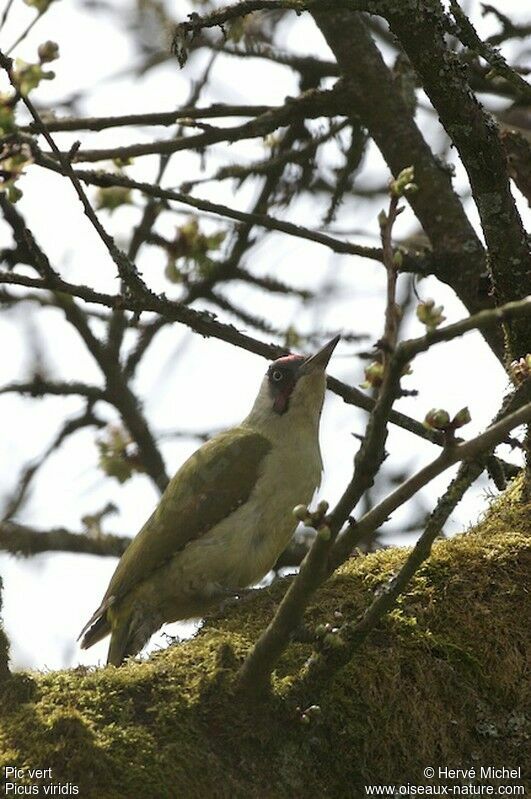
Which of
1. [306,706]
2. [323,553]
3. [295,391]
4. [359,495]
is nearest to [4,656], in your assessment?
[306,706]

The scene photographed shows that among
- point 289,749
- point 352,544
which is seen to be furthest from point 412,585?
point 352,544

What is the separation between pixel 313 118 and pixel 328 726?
367cm

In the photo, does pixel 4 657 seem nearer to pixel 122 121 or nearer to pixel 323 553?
pixel 323 553

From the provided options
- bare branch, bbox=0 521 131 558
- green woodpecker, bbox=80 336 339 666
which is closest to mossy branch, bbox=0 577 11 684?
green woodpecker, bbox=80 336 339 666

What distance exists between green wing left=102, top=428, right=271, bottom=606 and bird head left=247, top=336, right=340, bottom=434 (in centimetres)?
36

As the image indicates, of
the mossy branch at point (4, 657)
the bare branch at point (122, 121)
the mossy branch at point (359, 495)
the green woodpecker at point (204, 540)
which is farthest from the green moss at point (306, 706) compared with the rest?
the bare branch at point (122, 121)

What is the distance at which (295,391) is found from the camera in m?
5.87

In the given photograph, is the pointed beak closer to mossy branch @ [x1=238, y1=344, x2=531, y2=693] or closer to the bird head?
the bird head

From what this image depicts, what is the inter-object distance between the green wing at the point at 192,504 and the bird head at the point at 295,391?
0.36 meters

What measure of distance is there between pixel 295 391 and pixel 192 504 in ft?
3.22

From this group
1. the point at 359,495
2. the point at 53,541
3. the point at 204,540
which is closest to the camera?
the point at 359,495

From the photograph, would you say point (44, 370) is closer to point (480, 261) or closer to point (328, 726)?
point (480, 261)

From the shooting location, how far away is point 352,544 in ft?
9.13

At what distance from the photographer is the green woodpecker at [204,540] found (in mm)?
5023
